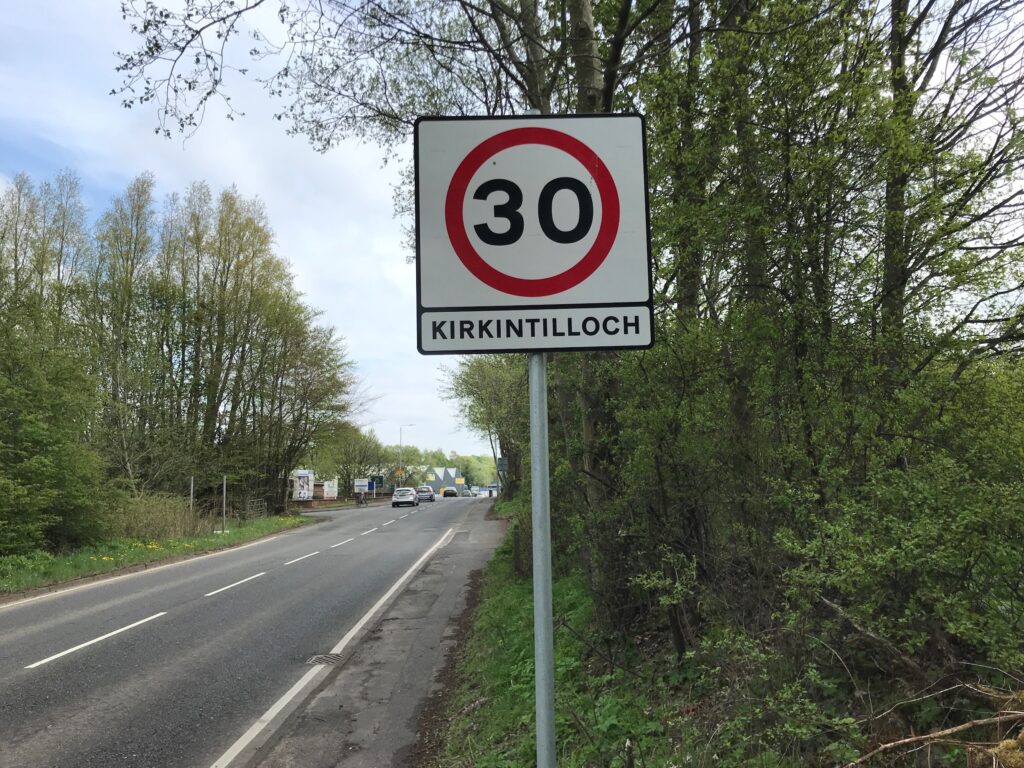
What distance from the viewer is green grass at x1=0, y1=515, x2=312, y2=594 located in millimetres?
12875

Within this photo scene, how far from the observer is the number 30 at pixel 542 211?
185 cm

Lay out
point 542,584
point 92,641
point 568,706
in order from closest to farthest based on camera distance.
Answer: point 542,584 < point 568,706 < point 92,641

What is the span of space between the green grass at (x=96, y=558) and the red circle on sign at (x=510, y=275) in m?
14.4

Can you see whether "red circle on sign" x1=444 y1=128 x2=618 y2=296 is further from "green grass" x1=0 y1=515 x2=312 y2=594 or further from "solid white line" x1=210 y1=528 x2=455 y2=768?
"green grass" x1=0 y1=515 x2=312 y2=594

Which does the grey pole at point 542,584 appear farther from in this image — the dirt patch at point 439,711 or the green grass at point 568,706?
the dirt patch at point 439,711

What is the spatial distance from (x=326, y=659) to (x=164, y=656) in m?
1.92

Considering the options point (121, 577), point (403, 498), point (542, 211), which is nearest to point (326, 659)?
point (542, 211)

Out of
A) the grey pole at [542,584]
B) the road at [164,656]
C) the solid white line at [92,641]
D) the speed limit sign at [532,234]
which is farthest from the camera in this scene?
the solid white line at [92,641]

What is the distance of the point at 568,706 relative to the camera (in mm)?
4086

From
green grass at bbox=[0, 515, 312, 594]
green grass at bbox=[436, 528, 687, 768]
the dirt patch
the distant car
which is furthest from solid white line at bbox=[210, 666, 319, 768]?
the distant car

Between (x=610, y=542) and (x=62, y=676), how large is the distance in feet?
19.7

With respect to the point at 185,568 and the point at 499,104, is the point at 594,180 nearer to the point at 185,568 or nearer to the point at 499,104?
the point at 499,104

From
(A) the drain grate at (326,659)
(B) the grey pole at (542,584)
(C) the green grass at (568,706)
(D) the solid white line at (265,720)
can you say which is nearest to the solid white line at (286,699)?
(D) the solid white line at (265,720)

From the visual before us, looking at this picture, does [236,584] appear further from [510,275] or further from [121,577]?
[510,275]
